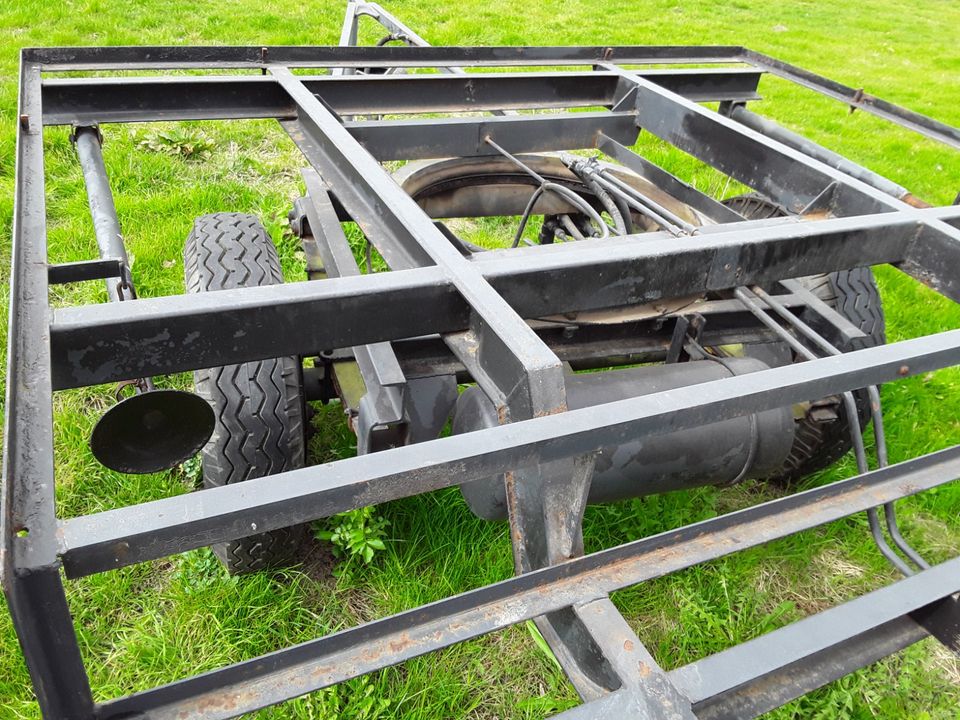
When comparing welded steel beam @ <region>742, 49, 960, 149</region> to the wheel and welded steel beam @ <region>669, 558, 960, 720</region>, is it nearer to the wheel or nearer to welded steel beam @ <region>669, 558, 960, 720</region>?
the wheel

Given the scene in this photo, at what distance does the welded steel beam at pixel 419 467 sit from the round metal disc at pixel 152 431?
282 millimetres

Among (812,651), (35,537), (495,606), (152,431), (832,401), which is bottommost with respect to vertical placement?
(832,401)

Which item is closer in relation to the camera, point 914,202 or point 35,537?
point 35,537

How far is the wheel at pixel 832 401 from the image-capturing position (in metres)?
2.53

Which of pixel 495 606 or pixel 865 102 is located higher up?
pixel 865 102

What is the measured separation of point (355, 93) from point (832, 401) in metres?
1.87

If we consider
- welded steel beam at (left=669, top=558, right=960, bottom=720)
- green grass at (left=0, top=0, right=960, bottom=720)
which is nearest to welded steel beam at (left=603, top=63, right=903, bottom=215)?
welded steel beam at (left=669, top=558, right=960, bottom=720)

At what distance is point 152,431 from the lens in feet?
4.05

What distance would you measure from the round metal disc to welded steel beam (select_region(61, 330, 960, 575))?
28 centimetres

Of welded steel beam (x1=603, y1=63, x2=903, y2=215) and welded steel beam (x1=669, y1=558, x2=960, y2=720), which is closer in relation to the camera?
welded steel beam (x1=669, y1=558, x2=960, y2=720)

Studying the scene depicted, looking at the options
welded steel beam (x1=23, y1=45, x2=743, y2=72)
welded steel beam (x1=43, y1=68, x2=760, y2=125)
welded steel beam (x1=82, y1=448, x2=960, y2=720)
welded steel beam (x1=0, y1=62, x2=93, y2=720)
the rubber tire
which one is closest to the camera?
welded steel beam (x1=0, y1=62, x2=93, y2=720)

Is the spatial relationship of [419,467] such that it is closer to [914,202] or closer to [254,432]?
[254,432]

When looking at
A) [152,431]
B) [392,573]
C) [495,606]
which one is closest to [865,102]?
[392,573]

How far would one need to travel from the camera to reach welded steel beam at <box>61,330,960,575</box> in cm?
90
